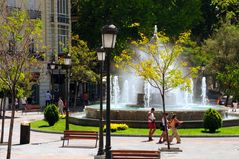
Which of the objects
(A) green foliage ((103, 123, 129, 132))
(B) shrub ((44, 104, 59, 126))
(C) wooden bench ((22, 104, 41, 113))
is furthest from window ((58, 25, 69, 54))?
(A) green foliage ((103, 123, 129, 132))

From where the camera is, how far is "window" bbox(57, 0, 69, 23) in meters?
56.9

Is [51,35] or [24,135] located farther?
[51,35]

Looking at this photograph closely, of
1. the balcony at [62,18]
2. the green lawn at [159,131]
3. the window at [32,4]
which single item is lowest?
the green lawn at [159,131]

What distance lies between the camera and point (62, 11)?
5772 centimetres

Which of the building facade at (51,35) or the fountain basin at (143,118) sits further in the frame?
the building facade at (51,35)

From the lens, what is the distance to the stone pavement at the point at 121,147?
805 inches

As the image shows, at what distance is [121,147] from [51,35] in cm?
3412

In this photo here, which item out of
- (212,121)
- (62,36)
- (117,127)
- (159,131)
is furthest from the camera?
(62,36)

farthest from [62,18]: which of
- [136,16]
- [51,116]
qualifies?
[51,116]

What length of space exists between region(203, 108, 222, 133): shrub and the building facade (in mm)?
26011

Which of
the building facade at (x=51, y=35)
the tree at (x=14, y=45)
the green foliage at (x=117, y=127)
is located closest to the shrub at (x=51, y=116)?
the green foliage at (x=117, y=127)

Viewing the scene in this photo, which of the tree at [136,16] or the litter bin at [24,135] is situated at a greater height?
the tree at [136,16]

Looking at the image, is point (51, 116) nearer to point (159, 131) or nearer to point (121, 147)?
point (159, 131)

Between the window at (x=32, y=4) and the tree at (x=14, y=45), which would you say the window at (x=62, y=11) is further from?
the tree at (x=14, y=45)
